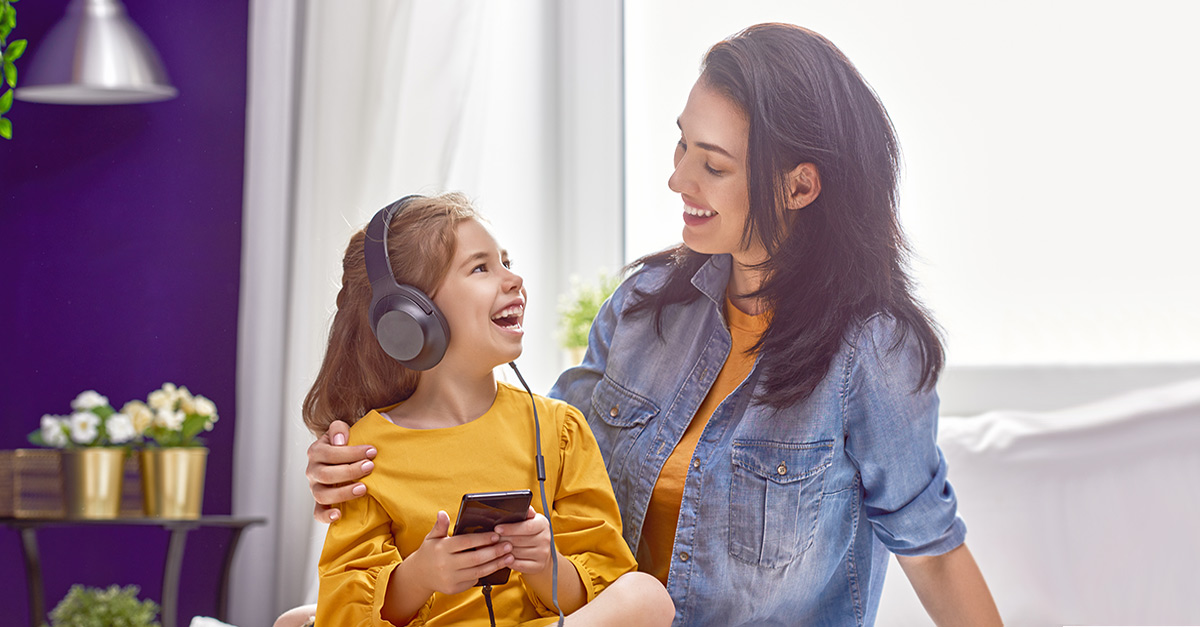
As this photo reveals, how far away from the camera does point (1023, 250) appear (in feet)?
Result: 5.58

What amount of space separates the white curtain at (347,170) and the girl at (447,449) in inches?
43.9

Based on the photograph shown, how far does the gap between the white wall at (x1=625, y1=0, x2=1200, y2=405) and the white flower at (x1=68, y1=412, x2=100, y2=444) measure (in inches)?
68.7

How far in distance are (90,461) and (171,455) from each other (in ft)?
0.53

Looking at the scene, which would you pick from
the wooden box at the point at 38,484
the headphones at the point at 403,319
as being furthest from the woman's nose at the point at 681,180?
the wooden box at the point at 38,484

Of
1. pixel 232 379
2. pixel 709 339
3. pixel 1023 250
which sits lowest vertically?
pixel 232 379

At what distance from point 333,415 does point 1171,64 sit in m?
1.38

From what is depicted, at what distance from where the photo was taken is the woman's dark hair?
1142mm

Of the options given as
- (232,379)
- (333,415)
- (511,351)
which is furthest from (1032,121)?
(232,379)

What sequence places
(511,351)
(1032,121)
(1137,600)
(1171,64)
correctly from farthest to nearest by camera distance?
(1032,121) → (1171,64) → (1137,600) → (511,351)

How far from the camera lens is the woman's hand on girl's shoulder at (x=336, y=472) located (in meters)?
1.02

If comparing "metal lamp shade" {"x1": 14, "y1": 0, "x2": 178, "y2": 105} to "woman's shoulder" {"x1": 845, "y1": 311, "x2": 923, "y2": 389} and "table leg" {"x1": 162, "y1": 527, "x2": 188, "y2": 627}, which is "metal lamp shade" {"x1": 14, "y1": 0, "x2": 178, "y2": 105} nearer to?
"table leg" {"x1": 162, "y1": 527, "x2": 188, "y2": 627}

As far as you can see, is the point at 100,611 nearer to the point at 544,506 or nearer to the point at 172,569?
the point at 172,569

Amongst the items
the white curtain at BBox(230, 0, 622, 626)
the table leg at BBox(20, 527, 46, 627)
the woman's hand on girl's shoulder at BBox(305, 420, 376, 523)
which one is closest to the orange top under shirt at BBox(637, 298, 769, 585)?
the woman's hand on girl's shoulder at BBox(305, 420, 376, 523)

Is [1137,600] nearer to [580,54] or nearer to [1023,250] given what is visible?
[1023,250]
